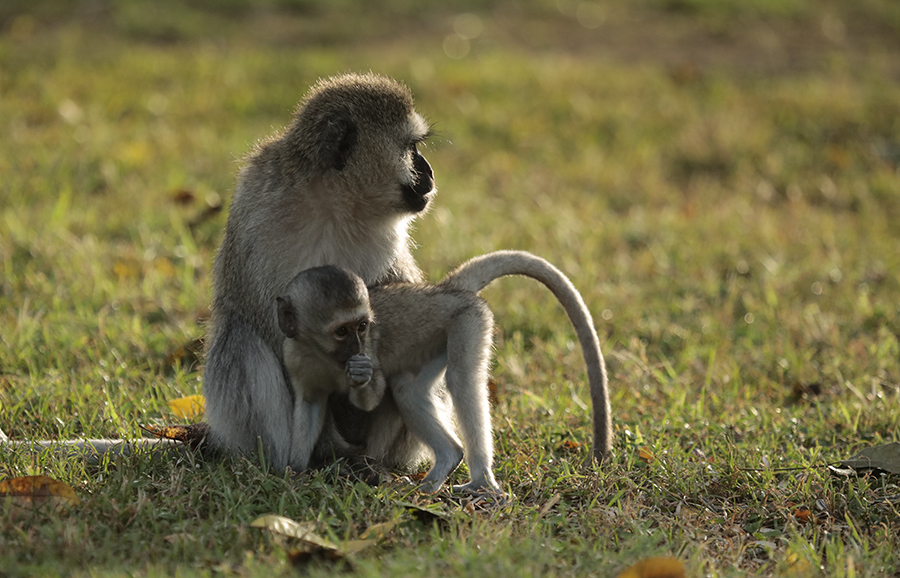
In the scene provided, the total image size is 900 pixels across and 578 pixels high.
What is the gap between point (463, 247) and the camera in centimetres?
650

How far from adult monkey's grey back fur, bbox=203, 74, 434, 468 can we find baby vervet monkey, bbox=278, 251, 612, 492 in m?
0.14

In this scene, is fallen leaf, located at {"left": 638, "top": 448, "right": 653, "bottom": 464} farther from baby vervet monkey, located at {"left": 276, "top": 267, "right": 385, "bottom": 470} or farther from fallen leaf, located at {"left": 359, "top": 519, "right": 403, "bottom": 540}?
fallen leaf, located at {"left": 359, "top": 519, "right": 403, "bottom": 540}

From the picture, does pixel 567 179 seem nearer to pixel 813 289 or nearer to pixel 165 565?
pixel 813 289

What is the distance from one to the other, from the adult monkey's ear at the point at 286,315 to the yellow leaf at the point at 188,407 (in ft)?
3.23

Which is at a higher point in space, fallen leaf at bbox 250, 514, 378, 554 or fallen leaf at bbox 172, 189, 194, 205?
fallen leaf at bbox 172, 189, 194, 205

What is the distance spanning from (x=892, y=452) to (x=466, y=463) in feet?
5.24

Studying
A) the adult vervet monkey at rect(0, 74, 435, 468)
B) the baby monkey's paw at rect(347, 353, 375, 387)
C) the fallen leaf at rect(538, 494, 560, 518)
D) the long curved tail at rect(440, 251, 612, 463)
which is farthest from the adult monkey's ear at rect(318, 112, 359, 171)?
the fallen leaf at rect(538, 494, 560, 518)

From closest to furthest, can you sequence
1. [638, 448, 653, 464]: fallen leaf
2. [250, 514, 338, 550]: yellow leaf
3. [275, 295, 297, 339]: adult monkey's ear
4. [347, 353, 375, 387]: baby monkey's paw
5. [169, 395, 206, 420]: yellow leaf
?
1. [250, 514, 338, 550]: yellow leaf
2. [347, 353, 375, 387]: baby monkey's paw
3. [275, 295, 297, 339]: adult monkey's ear
4. [638, 448, 653, 464]: fallen leaf
5. [169, 395, 206, 420]: yellow leaf

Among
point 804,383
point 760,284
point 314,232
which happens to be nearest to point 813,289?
point 760,284

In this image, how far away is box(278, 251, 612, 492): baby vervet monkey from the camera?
340 centimetres

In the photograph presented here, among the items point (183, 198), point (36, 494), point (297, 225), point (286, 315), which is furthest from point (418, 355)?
point (183, 198)

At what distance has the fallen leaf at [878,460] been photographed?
3754 mm

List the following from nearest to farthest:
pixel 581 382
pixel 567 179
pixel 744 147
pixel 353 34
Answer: pixel 581 382, pixel 567 179, pixel 744 147, pixel 353 34

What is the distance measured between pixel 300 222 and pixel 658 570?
1750mm
